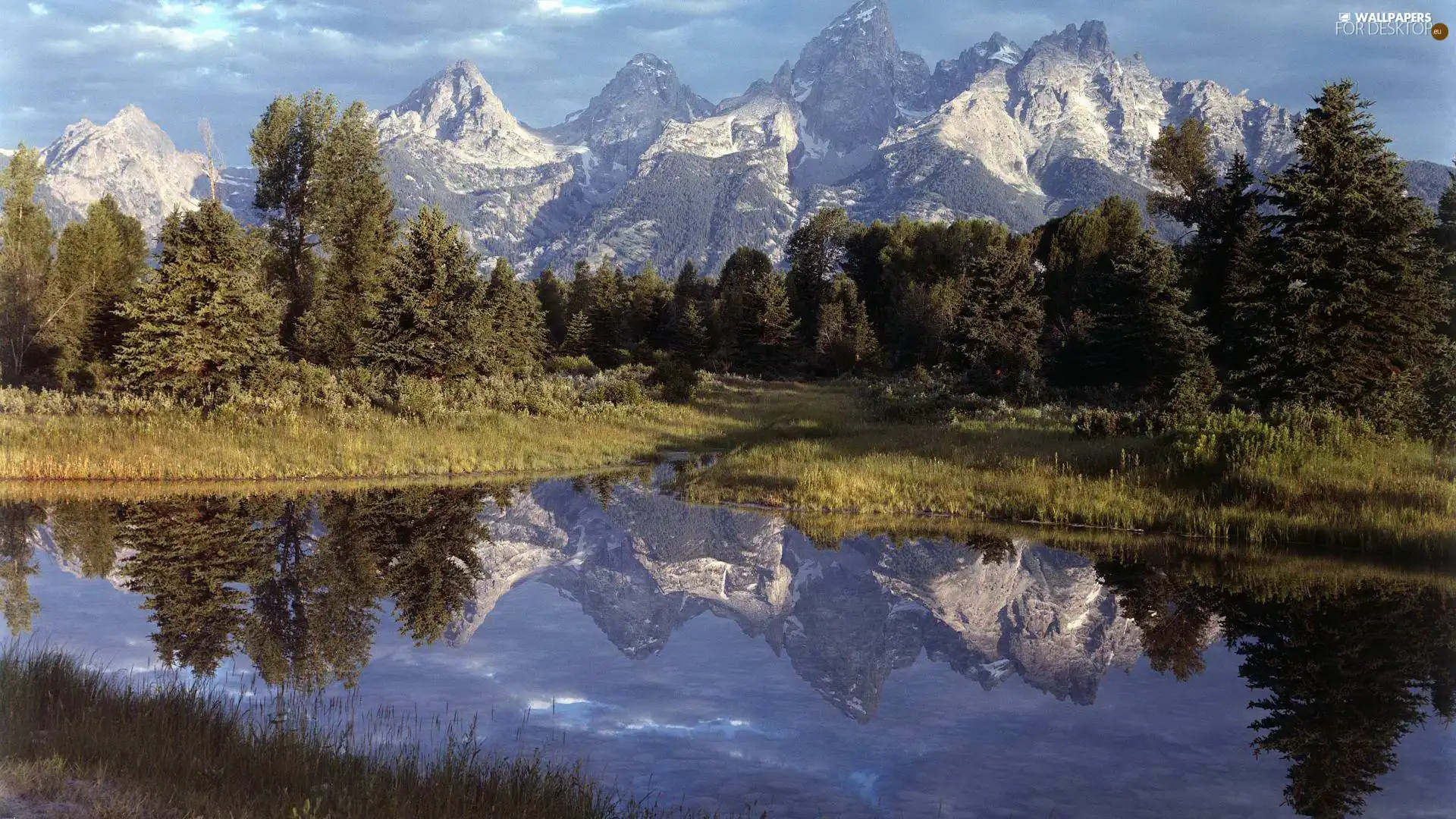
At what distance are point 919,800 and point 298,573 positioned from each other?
36.4ft

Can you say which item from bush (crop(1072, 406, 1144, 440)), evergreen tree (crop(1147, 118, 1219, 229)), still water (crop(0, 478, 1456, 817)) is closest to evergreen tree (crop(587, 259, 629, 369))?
evergreen tree (crop(1147, 118, 1219, 229))

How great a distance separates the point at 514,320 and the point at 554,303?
41.4m

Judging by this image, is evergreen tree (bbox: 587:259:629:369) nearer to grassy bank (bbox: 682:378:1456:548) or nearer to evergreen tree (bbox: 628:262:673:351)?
evergreen tree (bbox: 628:262:673:351)

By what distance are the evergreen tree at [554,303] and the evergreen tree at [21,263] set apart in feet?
179

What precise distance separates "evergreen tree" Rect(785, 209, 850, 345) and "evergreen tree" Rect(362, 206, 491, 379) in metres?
65.6

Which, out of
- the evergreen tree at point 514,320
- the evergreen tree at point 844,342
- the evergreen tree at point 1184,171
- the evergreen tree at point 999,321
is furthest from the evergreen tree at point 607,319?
the evergreen tree at point 1184,171

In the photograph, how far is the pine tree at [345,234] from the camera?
55750 millimetres

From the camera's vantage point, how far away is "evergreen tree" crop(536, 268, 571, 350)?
11719 centimetres

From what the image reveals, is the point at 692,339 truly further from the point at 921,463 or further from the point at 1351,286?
the point at 1351,286

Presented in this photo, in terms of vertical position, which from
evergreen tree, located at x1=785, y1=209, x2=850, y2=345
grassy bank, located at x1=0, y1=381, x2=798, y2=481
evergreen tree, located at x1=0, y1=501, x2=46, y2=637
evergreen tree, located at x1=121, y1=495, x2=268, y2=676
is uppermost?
evergreen tree, located at x1=785, y1=209, x2=850, y2=345

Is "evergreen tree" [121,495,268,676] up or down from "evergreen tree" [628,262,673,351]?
down

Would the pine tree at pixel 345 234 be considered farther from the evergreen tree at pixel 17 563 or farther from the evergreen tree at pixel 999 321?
the evergreen tree at pixel 17 563

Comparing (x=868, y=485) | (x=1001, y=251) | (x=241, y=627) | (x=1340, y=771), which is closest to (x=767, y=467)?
(x=868, y=485)

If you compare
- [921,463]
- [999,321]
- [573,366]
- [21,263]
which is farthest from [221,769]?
[573,366]
